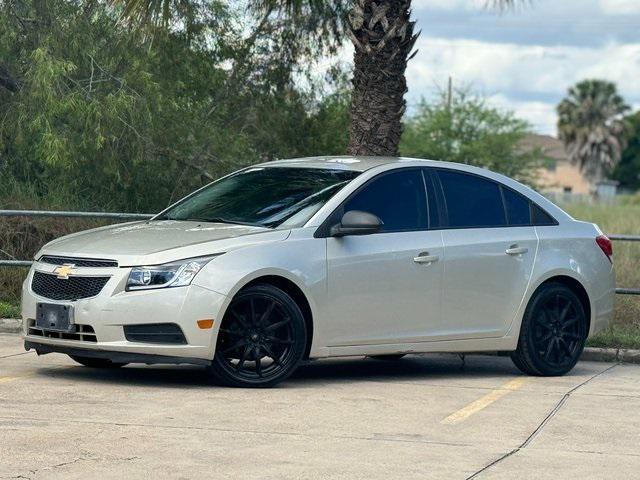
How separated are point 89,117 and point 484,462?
11.8 meters

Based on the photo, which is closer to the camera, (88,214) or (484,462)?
(484,462)

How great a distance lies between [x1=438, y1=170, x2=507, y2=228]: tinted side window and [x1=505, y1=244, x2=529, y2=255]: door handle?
0.23 metres

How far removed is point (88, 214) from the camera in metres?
13.4

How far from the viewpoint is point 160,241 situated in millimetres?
9172

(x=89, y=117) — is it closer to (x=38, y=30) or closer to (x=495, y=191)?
(x=38, y=30)

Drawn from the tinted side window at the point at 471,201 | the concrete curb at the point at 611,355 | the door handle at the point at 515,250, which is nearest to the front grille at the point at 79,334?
the tinted side window at the point at 471,201

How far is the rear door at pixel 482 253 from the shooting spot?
10195 mm

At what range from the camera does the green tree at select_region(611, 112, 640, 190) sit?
120 m

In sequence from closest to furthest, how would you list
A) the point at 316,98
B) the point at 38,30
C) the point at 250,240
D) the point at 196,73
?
the point at 250,240
the point at 38,30
the point at 196,73
the point at 316,98

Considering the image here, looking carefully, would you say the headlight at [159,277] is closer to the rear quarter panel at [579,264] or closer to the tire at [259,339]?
the tire at [259,339]

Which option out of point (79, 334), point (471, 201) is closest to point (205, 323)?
point (79, 334)

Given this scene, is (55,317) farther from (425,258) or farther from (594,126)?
(594,126)

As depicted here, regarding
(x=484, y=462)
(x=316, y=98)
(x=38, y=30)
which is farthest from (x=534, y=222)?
(x=316, y=98)

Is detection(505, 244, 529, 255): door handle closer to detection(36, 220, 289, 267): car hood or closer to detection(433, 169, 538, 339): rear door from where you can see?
detection(433, 169, 538, 339): rear door
